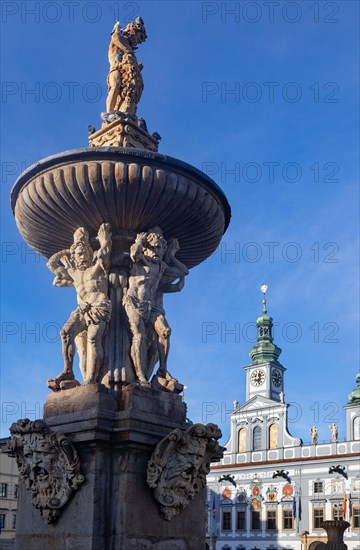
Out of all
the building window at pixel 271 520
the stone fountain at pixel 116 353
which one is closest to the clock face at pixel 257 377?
the building window at pixel 271 520

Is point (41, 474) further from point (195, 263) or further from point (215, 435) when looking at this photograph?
point (195, 263)

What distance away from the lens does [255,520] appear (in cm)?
5275

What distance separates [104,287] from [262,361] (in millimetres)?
55507

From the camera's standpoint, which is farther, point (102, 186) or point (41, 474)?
point (102, 186)

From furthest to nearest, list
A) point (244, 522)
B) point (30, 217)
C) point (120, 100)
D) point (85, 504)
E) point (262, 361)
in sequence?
point (262, 361)
point (244, 522)
point (120, 100)
point (30, 217)
point (85, 504)

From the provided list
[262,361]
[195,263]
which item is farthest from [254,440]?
[195,263]

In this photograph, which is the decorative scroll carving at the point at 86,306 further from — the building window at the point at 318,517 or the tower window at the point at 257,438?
the tower window at the point at 257,438

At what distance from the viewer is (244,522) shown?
5325cm

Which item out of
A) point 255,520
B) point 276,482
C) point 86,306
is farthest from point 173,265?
point 255,520

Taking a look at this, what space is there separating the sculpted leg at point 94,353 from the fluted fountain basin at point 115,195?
1.12 metres

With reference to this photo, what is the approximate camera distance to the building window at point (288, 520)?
166ft

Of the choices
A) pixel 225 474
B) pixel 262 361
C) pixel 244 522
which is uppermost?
pixel 262 361

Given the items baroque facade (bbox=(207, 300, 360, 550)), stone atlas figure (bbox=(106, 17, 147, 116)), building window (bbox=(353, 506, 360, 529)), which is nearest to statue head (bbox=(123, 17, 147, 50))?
stone atlas figure (bbox=(106, 17, 147, 116))

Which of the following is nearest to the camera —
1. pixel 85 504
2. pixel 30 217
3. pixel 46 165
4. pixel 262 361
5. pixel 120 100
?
pixel 85 504
